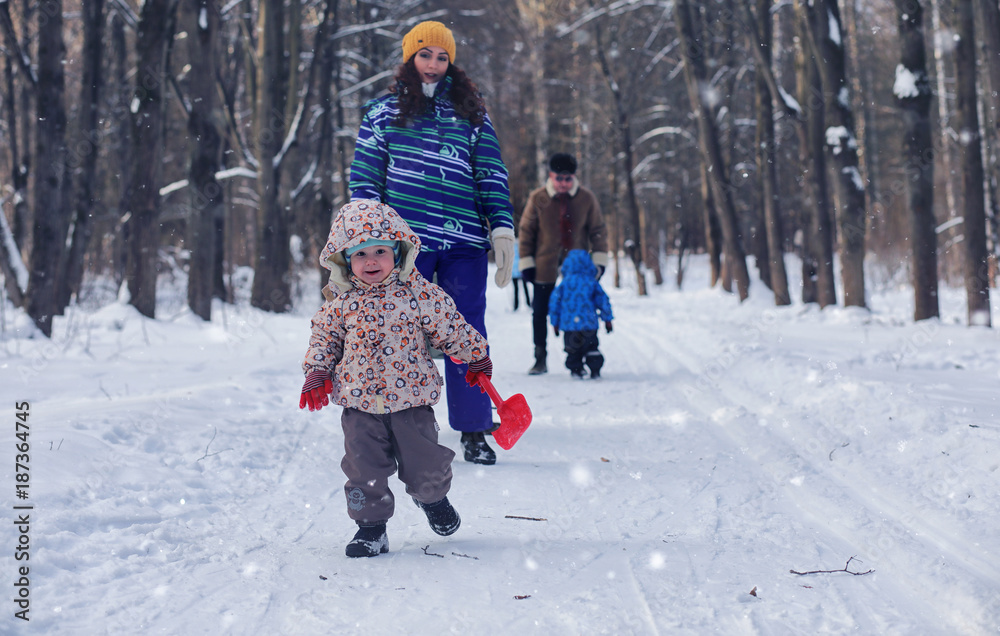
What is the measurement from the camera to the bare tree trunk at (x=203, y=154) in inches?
406

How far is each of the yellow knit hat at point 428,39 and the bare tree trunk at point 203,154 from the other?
7450mm

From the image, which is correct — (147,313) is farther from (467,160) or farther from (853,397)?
(853,397)

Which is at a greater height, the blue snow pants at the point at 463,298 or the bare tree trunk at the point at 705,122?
the bare tree trunk at the point at 705,122

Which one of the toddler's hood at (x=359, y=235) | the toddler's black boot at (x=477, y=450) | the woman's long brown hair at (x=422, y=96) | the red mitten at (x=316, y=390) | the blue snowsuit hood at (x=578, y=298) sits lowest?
the toddler's black boot at (x=477, y=450)

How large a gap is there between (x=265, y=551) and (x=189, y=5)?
32.0 feet

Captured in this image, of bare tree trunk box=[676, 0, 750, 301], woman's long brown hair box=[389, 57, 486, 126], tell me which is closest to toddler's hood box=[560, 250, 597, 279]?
woman's long brown hair box=[389, 57, 486, 126]

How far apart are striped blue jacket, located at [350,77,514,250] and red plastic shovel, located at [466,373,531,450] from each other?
1.17 m

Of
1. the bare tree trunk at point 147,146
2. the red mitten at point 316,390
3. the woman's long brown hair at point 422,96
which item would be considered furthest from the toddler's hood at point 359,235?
the bare tree trunk at point 147,146

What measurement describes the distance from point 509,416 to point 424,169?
160cm

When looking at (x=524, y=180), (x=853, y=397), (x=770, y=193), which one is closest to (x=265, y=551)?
(x=853, y=397)

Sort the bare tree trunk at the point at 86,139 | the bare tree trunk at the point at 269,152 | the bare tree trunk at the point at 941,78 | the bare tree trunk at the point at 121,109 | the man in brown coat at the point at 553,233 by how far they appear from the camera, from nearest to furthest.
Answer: the man in brown coat at the point at 553,233 → the bare tree trunk at the point at 86,139 → the bare tree trunk at the point at 269,152 → the bare tree trunk at the point at 121,109 → the bare tree trunk at the point at 941,78

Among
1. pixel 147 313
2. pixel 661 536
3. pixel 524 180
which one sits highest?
pixel 524 180

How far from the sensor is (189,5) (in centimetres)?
1029

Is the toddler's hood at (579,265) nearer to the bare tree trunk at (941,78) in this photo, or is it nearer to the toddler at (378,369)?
the toddler at (378,369)
